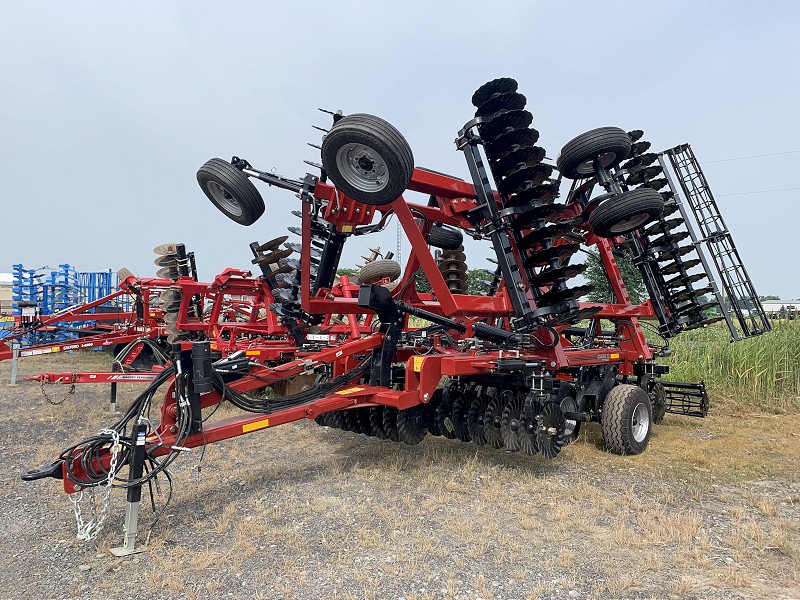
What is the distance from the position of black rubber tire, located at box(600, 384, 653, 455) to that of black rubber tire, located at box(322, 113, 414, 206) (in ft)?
10.9

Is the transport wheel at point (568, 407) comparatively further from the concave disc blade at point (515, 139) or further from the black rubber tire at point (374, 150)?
the black rubber tire at point (374, 150)

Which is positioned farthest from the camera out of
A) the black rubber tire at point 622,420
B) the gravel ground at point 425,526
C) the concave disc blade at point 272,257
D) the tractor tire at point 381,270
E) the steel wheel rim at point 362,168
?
the concave disc blade at point 272,257

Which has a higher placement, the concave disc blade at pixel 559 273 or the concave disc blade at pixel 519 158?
the concave disc blade at pixel 519 158

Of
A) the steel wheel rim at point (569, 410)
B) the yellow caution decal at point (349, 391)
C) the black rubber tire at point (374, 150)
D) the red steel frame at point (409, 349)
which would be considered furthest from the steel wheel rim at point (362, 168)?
the steel wheel rim at point (569, 410)

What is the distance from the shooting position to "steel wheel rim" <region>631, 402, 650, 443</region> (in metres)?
6.25

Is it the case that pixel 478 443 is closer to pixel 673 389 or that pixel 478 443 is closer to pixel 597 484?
pixel 597 484

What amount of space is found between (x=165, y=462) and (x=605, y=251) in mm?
5329

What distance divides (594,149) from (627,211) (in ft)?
2.48

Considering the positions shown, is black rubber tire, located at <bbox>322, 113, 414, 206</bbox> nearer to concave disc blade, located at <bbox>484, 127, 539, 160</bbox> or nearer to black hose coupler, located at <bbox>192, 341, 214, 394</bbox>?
concave disc blade, located at <bbox>484, 127, 539, 160</bbox>

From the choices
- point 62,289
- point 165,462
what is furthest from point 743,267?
point 62,289

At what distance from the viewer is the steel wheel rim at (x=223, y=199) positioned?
5.73 meters

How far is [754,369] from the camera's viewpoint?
31.1 feet

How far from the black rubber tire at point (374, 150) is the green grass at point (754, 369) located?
7557mm

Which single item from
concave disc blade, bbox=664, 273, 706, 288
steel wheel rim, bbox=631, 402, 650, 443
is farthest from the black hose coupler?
concave disc blade, bbox=664, 273, 706, 288
